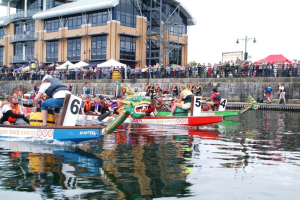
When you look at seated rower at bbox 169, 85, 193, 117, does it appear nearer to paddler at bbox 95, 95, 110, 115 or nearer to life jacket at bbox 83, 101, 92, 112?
paddler at bbox 95, 95, 110, 115

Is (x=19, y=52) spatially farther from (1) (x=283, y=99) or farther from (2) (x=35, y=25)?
(1) (x=283, y=99)

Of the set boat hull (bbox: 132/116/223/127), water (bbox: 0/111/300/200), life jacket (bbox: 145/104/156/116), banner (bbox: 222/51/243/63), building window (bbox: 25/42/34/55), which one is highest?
building window (bbox: 25/42/34/55)

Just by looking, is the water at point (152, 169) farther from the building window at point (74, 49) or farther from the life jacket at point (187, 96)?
the building window at point (74, 49)

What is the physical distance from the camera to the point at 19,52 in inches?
2233

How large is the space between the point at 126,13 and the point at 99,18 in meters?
A: 3.68

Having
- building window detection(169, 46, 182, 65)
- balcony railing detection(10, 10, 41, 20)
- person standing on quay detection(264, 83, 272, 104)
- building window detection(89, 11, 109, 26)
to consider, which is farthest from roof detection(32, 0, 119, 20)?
person standing on quay detection(264, 83, 272, 104)

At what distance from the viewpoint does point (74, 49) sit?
48.3m

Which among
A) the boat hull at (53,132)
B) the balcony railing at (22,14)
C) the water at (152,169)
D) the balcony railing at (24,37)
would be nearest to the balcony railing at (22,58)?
the balcony railing at (24,37)

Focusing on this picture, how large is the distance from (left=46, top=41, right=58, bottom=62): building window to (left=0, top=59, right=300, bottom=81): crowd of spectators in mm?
9635

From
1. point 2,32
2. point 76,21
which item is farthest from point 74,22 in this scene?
point 2,32

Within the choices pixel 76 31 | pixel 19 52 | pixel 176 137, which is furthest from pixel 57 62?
pixel 176 137

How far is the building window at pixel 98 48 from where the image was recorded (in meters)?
45.3

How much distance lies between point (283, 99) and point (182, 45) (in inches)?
1032

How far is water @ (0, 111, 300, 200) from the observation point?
19.5ft
